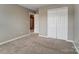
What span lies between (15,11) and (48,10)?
202 cm

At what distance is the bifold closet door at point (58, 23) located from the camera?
17.5ft

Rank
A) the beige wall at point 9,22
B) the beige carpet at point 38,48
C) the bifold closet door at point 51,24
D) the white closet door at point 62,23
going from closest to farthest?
the beige carpet at point 38,48
the beige wall at point 9,22
the white closet door at point 62,23
the bifold closet door at point 51,24

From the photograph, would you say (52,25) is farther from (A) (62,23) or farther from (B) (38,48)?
(B) (38,48)

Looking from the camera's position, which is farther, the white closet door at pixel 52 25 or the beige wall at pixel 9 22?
the white closet door at pixel 52 25

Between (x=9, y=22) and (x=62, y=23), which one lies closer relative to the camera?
(x=9, y=22)

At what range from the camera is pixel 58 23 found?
5777 millimetres

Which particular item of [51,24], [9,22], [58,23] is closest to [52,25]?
[51,24]

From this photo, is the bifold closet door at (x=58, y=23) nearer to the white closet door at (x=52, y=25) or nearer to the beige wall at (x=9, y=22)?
the white closet door at (x=52, y=25)

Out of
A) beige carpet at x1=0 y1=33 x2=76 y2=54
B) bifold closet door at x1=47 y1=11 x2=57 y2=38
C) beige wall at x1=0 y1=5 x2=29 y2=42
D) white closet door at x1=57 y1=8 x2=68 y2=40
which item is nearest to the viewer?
beige carpet at x1=0 y1=33 x2=76 y2=54

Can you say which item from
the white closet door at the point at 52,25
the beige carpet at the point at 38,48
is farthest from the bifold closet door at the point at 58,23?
the beige carpet at the point at 38,48

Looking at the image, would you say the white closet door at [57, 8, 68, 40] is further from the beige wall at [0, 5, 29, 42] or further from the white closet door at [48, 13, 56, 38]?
the beige wall at [0, 5, 29, 42]

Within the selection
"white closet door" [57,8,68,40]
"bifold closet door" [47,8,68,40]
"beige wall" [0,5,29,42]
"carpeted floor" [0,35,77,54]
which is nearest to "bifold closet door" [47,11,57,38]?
"bifold closet door" [47,8,68,40]

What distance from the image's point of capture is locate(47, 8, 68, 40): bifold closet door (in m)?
5.34
